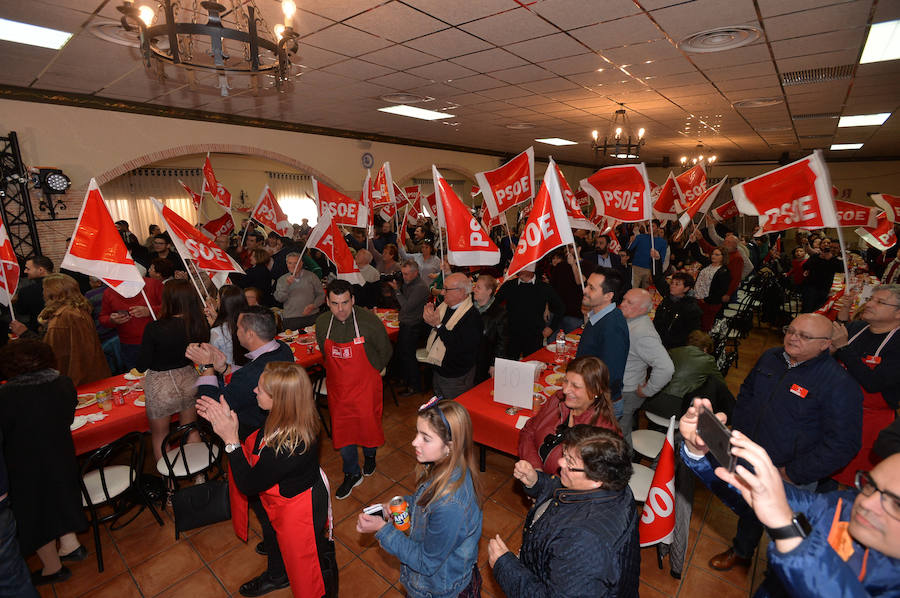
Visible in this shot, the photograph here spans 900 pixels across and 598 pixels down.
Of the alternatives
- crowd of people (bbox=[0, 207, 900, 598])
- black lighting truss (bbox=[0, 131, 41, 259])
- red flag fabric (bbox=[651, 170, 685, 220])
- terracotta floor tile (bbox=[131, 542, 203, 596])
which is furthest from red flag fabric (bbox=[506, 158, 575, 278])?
black lighting truss (bbox=[0, 131, 41, 259])

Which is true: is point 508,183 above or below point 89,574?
above

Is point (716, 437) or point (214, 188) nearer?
point (716, 437)

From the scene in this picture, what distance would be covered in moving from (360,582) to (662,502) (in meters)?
2.38

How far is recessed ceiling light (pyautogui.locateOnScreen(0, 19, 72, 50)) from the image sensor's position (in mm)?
4633

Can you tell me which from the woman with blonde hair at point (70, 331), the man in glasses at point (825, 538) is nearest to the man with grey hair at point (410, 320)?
the woman with blonde hair at point (70, 331)

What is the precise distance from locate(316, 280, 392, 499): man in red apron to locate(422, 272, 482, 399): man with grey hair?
52cm

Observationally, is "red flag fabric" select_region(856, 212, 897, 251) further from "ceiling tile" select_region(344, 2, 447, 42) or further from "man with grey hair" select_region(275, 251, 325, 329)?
"man with grey hair" select_region(275, 251, 325, 329)

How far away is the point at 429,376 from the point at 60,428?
4590mm

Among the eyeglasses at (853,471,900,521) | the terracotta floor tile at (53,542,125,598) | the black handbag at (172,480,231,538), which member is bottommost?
the terracotta floor tile at (53,542,125,598)

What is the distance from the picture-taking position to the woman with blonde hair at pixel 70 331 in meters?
4.43

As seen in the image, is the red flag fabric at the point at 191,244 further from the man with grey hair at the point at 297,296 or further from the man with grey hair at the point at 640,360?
the man with grey hair at the point at 640,360

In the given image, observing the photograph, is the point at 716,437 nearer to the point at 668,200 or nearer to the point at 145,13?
the point at 145,13

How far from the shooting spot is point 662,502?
2777 mm

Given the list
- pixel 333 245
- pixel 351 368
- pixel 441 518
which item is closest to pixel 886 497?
pixel 441 518
